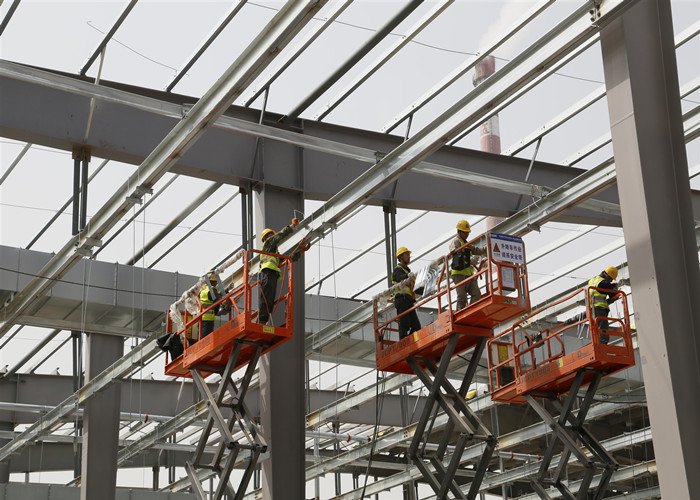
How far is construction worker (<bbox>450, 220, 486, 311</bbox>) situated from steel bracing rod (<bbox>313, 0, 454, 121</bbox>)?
3823 millimetres

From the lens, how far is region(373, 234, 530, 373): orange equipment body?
1638cm

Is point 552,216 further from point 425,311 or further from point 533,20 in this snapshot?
point 425,311

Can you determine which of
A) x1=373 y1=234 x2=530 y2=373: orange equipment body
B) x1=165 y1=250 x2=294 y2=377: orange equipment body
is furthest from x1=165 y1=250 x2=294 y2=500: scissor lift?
x1=373 y1=234 x2=530 y2=373: orange equipment body

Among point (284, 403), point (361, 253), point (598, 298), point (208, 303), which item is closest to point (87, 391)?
point (208, 303)

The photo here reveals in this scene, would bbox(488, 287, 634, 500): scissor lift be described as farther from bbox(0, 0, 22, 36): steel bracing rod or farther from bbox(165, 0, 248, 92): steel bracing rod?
bbox(0, 0, 22, 36): steel bracing rod

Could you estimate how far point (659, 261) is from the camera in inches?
459

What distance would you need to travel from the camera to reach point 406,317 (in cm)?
1897

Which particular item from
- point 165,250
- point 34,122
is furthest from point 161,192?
point 34,122

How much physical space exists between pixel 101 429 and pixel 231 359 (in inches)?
383

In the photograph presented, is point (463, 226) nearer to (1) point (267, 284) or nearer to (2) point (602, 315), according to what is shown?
(1) point (267, 284)

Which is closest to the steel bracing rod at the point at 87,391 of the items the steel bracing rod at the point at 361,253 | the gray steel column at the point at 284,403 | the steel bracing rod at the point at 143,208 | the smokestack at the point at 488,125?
the steel bracing rod at the point at 143,208

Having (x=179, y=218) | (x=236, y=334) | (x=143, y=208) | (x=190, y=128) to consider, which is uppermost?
(x=179, y=218)

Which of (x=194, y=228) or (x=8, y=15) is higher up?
(x=8, y=15)

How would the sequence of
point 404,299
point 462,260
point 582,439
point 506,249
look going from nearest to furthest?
point 506,249, point 462,260, point 404,299, point 582,439
